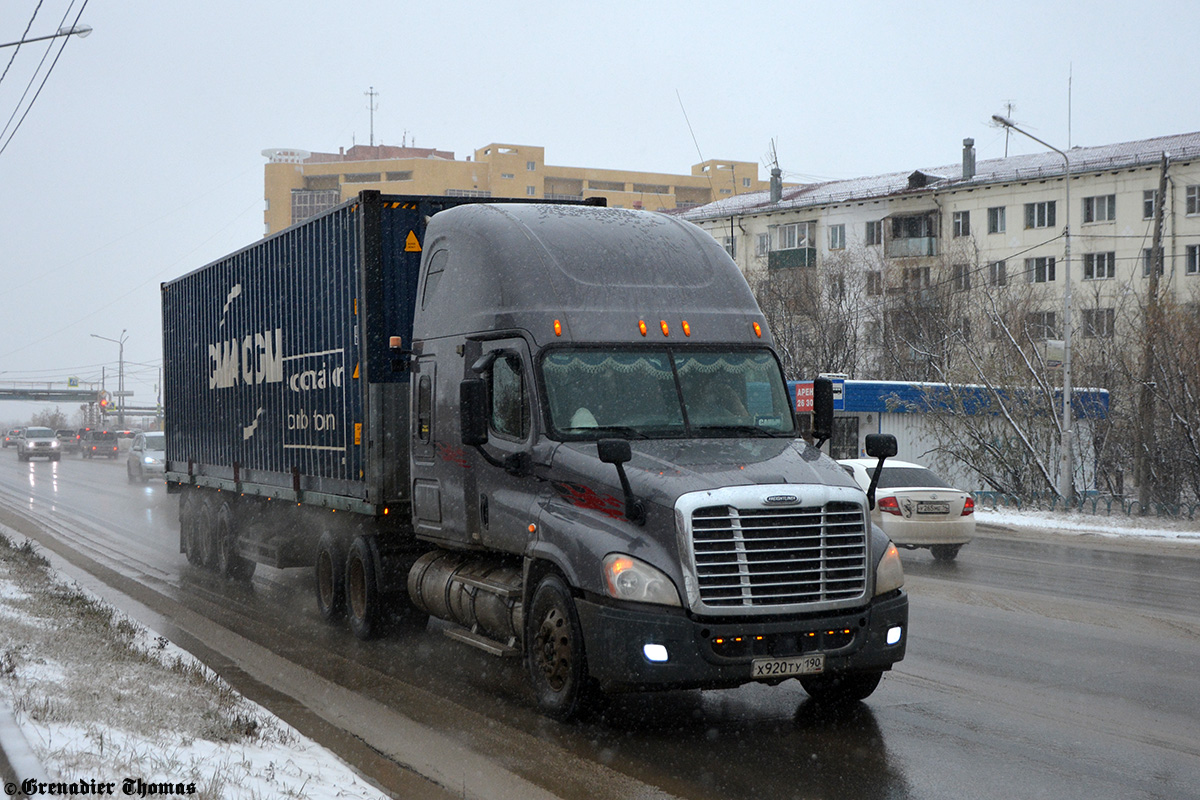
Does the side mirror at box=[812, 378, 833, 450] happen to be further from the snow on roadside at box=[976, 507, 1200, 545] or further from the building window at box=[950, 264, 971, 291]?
the building window at box=[950, 264, 971, 291]

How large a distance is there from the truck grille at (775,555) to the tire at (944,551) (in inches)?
445

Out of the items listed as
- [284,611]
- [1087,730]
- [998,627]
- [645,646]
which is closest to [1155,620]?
[998,627]

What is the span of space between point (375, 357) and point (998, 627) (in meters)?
6.28

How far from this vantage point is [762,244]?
6950cm

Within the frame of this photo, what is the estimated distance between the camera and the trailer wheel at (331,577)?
38.1ft

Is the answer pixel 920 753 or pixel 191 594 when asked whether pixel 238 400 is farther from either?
pixel 920 753

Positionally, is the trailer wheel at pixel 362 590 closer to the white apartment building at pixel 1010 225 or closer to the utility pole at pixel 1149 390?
the utility pole at pixel 1149 390

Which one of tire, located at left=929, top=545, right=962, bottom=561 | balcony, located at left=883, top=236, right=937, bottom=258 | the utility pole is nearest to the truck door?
tire, located at left=929, top=545, right=962, bottom=561

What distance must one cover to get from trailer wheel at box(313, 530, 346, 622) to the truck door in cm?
317

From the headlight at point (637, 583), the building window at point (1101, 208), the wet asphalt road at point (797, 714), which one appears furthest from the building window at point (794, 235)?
the headlight at point (637, 583)

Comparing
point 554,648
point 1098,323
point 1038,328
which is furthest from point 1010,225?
point 554,648

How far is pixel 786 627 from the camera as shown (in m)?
7.05

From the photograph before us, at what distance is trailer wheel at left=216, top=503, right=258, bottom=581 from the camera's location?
15.4m

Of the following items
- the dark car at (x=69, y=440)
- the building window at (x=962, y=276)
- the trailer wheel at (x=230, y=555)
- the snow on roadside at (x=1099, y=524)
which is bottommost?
the dark car at (x=69, y=440)
